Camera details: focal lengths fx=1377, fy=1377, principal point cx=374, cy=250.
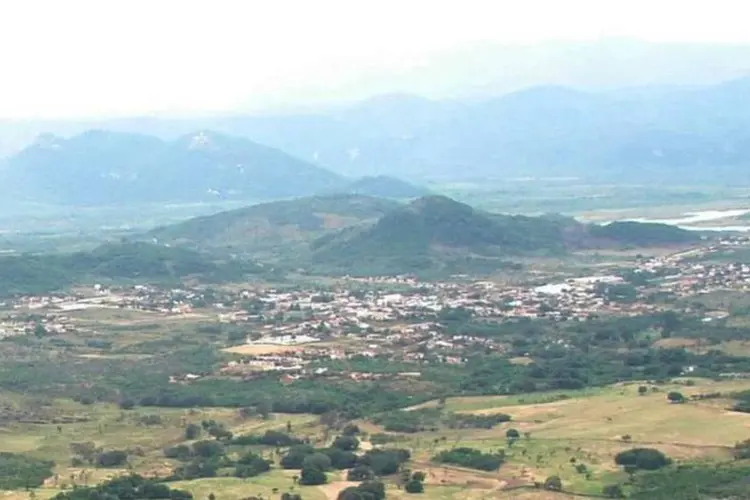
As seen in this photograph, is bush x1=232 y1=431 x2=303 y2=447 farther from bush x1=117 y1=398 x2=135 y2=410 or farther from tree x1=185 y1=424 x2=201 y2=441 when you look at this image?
bush x1=117 y1=398 x2=135 y2=410

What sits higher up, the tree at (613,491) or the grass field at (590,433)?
the grass field at (590,433)

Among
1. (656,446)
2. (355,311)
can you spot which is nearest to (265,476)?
(656,446)

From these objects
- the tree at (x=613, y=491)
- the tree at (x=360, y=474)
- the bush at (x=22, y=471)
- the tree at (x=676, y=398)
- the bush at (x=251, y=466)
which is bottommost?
the bush at (x=22, y=471)

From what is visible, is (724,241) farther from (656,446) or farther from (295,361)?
(656,446)

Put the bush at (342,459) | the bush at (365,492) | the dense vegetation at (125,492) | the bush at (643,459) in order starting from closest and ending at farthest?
the dense vegetation at (125,492) → the bush at (365,492) → the bush at (643,459) → the bush at (342,459)

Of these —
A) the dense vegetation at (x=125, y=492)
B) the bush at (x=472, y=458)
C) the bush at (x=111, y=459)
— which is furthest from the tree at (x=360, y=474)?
the bush at (x=111, y=459)

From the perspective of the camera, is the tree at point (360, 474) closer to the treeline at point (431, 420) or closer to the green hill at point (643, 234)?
the treeline at point (431, 420)

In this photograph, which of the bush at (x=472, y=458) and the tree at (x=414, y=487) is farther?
the bush at (x=472, y=458)
